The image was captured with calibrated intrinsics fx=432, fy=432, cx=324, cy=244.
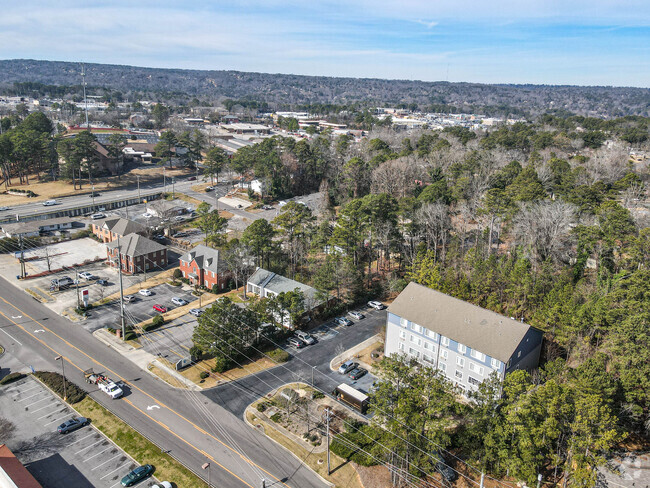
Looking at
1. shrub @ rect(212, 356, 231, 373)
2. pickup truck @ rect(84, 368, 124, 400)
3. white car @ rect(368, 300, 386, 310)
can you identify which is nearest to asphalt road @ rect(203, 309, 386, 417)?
shrub @ rect(212, 356, 231, 373)

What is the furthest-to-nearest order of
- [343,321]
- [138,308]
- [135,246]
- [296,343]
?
[135,246] < [138,308] < [343,321] < [296,343]

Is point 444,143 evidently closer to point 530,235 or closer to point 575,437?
point 530,235

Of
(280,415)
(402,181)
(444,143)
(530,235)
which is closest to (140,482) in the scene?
(280,415)

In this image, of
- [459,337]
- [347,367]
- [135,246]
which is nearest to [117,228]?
[135,246]

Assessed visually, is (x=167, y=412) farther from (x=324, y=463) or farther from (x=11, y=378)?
(x=11, y=378)

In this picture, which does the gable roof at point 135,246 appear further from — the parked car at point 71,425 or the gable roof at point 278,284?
the parked car at point 71,425

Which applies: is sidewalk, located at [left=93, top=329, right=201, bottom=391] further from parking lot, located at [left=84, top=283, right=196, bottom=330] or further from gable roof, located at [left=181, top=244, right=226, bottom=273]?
gable roof, located at [left=181, top=244, right=226, bottom=273]

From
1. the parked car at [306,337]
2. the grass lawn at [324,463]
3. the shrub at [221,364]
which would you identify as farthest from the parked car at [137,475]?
the parked car at [306,337]
